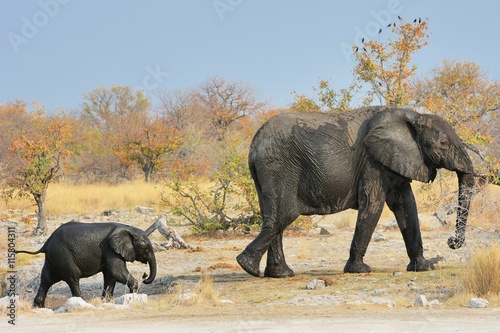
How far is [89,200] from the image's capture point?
2850 centimetres

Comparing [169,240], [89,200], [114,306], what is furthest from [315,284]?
[89,200]

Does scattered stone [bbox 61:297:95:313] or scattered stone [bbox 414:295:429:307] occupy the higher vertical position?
scattered stone [bbox 414:295:429:307]

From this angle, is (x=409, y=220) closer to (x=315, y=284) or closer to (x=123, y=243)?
(x=315, y=284)

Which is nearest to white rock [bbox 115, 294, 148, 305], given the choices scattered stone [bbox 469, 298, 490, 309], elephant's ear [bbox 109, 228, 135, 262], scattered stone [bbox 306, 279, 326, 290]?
elephant's ear [bbox 109, 228, 135, 262]

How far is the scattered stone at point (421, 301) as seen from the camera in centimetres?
1005

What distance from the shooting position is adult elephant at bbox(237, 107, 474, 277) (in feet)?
40.8

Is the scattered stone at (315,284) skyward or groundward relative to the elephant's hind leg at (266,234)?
groundward

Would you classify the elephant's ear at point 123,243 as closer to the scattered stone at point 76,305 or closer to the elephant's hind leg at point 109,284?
the elephant's hind leg at point 109,284

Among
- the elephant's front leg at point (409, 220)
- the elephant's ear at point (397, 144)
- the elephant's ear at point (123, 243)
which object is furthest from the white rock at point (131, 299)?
the elephant's front leg at point (409, 220)

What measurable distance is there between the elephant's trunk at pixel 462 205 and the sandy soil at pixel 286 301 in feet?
1.41

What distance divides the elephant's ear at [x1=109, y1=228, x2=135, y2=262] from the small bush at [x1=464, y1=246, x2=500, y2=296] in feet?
15.2

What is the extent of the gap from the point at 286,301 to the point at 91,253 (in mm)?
3055

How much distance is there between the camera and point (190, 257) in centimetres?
1703

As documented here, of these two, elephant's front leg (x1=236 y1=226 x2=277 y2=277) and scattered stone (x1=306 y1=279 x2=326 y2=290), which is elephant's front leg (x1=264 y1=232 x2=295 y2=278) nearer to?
elephant's front leg (x1=236 y1=226 x2=277 y2=277)
